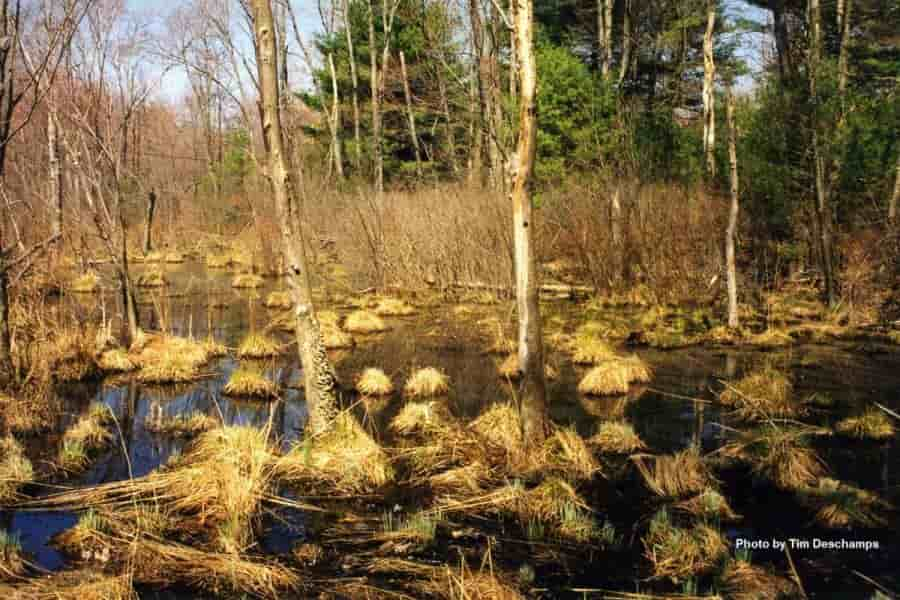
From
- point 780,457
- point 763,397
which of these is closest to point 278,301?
point 763,397

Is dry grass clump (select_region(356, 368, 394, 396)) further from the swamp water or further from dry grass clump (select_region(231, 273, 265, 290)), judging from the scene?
dry grass clump (select_region(231, 273, 265, 290))

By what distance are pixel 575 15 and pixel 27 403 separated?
2430cm

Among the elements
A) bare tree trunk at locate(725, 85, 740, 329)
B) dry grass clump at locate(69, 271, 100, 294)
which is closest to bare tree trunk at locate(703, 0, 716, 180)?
bare tree trunk at locate(725, 85, 740, 329)

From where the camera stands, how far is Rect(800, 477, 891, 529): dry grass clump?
5.59 m

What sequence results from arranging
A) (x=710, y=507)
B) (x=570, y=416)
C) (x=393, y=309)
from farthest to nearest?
(x=393, y=309) < (x=570, y=416) < (x=710, y=507)

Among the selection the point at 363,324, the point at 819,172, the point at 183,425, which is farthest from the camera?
the point at 363,324

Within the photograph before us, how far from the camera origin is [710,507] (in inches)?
228

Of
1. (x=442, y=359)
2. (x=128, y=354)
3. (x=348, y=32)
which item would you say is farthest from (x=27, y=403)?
(x=348, y=32)

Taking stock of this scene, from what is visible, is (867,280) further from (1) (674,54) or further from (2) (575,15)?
(2) (575,15)

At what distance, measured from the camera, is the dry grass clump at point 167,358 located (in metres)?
10.6

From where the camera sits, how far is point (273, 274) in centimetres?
2291

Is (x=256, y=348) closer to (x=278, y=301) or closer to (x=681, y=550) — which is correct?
(x=278, y=301)

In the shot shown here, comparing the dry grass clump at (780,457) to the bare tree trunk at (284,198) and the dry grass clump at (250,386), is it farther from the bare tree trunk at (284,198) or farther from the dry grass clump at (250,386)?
the dry grass clump at (250,386)

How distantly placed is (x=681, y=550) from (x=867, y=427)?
13.0 feet
